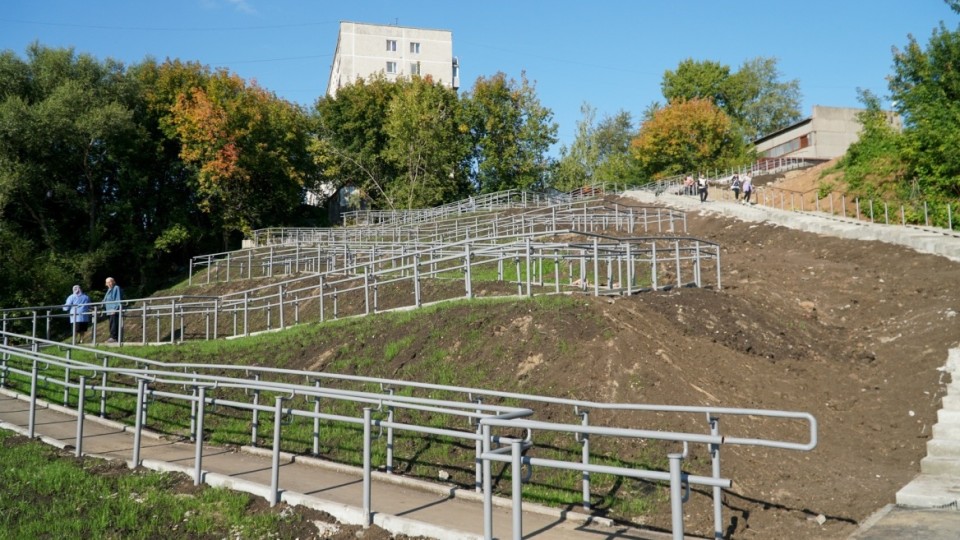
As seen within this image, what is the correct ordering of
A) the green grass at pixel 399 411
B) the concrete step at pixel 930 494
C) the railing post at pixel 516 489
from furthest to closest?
1. the green grass at pixel 399 411
2. the concrete step at pixel 930 494
3. the railing post at pixel 516 489

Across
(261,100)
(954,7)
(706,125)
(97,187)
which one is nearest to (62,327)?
(97,187)

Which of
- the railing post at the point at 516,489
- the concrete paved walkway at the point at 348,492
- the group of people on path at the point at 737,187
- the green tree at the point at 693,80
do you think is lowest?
the concrete paved walkway at the point at 348,492

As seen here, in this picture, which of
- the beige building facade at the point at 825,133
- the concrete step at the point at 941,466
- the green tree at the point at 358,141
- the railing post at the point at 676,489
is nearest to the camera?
the railing post at the point at 676,489

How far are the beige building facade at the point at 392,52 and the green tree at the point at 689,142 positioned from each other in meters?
21.3

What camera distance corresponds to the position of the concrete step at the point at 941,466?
7.55 m

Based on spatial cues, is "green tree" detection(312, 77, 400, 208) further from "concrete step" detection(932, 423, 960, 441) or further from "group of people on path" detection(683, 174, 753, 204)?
"concrete step" detection(932, 423, 960, 441)

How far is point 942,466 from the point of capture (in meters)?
7.60

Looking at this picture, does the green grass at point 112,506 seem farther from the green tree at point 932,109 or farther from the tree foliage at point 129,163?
the tree foliage at point 129,163

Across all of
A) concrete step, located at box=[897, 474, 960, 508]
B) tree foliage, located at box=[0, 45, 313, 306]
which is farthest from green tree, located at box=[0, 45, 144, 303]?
concrete step, located at box=[897, 474, 960, 508]

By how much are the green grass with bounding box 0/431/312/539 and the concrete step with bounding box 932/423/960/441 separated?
7.11m

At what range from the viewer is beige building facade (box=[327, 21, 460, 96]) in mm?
65812

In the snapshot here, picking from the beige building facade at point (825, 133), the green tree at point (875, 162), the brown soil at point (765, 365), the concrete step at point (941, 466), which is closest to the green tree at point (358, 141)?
the green tree at point (875, 162)

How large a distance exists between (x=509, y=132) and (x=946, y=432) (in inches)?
1623

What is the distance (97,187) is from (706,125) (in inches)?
1530
